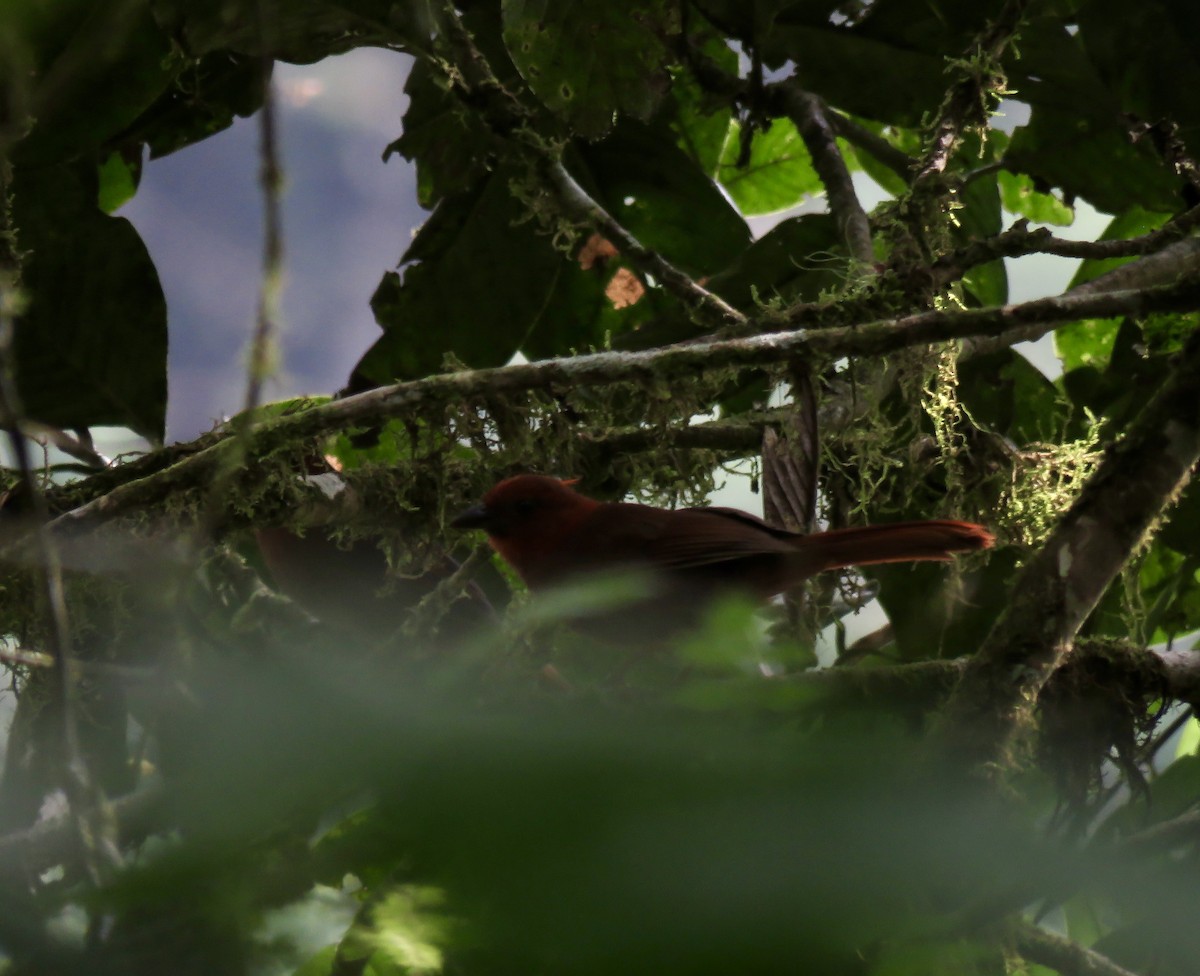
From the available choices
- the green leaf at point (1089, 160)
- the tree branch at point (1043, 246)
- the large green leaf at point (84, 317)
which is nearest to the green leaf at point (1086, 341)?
the green leaf at point (1089, 160)

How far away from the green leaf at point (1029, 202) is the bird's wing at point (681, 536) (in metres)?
2.11

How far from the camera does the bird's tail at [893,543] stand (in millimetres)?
2314

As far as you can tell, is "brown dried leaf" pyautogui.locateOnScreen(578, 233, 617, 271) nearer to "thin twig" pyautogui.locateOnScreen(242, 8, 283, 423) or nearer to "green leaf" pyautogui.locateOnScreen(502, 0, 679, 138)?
"green leaf" pyautogui.locateOnScreen(502, 0, 679, 138)

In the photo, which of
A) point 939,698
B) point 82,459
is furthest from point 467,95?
point 939,698

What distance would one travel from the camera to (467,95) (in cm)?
304

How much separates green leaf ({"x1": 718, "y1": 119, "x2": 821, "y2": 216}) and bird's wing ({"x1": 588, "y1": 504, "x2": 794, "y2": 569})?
1.98 meters

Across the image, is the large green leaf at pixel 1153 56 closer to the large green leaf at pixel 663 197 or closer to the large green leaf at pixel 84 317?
the large green leaf at pixel 663 197

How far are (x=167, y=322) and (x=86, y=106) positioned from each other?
1.91 ft

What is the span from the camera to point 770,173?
421 centimetres

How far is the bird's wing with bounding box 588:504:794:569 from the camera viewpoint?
2379mm

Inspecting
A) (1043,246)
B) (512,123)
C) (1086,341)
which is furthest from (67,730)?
(1086,341)

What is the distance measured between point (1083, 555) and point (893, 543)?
67 centimetres

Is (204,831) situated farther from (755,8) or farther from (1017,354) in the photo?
(1017,354)

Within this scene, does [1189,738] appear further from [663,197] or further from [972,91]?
[663,197]
